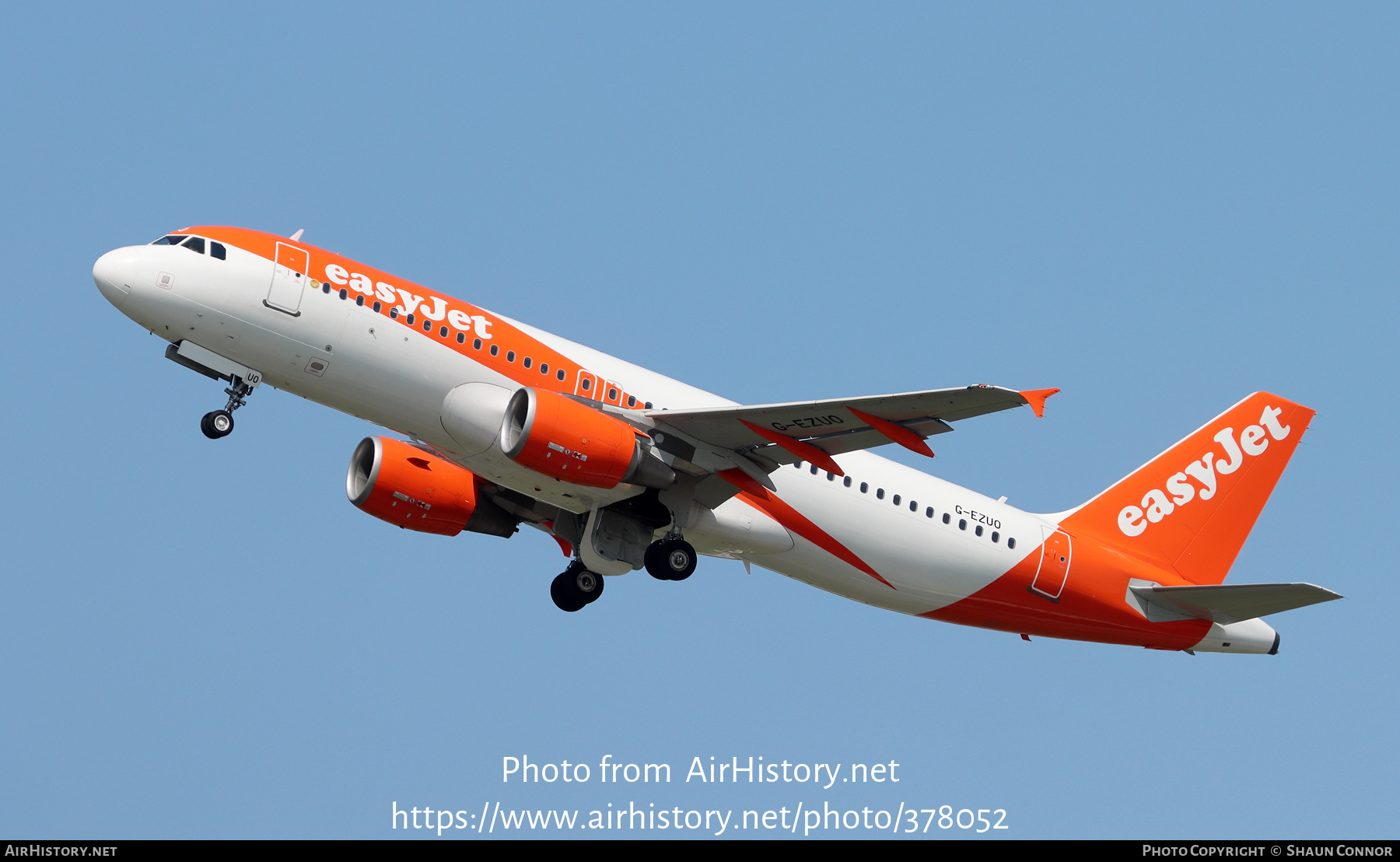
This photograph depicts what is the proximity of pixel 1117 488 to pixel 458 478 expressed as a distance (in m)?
15.0

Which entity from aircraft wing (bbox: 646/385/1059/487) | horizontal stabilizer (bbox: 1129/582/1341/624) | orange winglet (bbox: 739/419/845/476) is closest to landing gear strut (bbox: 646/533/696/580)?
aircraft wing (bbox: 646/385/1059/487)

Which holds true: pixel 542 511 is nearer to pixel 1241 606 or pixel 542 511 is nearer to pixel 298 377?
pixel 298 377

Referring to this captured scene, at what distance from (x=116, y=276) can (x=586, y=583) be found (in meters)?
11.3

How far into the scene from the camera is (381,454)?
2925 centimetres

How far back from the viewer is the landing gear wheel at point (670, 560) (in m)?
27.1

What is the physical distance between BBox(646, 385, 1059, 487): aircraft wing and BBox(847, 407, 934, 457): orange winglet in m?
0.01

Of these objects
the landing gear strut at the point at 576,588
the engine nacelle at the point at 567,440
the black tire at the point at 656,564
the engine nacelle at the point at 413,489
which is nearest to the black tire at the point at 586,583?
the landing gear strut at the point at 576,588

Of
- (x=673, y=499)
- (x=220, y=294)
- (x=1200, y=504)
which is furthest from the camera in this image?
(x=1200, y=504)

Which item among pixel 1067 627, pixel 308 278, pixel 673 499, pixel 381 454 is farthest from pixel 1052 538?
pixel 308 278

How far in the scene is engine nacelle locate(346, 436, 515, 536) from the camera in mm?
29234

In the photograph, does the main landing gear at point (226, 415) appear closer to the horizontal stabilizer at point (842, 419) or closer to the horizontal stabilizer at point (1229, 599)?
the horizontal stabilizer at point (842, 419)

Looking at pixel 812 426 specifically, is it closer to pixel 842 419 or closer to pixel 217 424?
pixel 842 419

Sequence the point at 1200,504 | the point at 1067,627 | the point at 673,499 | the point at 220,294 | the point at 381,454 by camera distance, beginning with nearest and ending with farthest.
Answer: the point at 220,294
the point at 673,499
the point at 381,454
the point at 1067,627
the point at 1200,504

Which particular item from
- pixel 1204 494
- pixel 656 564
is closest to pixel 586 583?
pixel 656 564
